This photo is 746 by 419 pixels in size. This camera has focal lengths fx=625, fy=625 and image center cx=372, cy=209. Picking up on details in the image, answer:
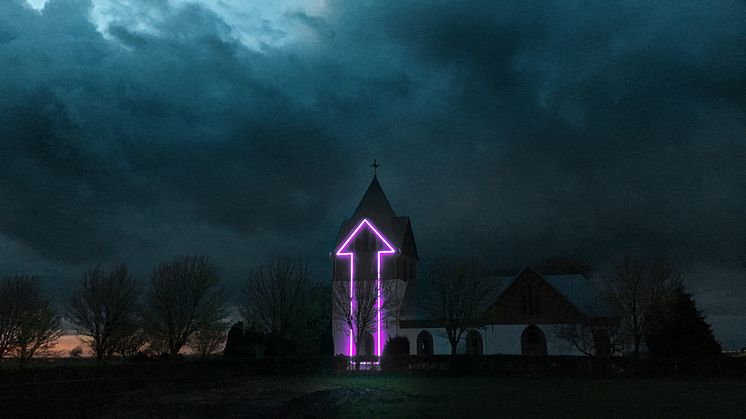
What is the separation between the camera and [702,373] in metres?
45.5

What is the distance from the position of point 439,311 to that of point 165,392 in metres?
30.1

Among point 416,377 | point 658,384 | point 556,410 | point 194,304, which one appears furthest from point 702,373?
point 194,304

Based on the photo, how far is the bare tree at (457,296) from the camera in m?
56.6

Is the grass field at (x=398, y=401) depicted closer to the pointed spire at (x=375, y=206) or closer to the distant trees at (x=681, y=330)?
the distant trees at (x=681, y=330)

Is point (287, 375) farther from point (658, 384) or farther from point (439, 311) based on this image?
point (658, 384)

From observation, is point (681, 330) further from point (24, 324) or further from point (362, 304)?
point (24, 324)

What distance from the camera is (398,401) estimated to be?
93.1 ft

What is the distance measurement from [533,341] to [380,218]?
67.1ft

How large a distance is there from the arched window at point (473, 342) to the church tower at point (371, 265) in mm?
7652

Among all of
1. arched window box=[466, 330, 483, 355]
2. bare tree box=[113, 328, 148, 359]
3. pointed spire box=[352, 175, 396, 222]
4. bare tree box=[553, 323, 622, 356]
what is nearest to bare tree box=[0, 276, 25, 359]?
bare tree box=[113, 328, 148, 359]

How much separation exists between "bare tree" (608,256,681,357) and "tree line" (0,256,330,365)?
3233 centimetres

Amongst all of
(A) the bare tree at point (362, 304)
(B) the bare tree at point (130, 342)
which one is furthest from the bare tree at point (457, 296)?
(B) the bare tree at point (130, 342)

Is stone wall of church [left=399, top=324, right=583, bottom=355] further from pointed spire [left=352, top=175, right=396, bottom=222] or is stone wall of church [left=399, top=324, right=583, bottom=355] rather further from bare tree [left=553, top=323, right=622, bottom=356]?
pointed spire [left=352, top=175, right=396, bottom=222]

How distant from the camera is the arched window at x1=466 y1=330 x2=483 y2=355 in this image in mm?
59844
